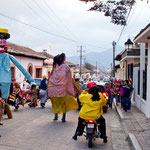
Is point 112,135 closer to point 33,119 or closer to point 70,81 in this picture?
point 70,81

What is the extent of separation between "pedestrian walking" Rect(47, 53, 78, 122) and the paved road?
1.65 feet

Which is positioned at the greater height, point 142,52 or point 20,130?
point 142,52

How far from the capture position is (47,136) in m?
5.97

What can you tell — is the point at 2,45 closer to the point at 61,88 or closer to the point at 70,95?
the point at 61,88

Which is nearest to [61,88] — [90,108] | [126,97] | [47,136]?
[47,136]

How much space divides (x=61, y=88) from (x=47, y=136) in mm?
2084

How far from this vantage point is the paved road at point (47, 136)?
17.0 feet

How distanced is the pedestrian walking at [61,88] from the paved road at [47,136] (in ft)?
1.65

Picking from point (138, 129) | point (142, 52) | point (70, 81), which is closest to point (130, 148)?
point (138, 129)

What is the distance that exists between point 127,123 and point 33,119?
10.5 ft

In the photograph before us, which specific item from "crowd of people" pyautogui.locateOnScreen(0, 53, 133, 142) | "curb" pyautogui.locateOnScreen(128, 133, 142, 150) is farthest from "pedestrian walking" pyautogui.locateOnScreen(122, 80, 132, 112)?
"curb" pyautogui.locateOnScreen(128, 133, 142, 150)

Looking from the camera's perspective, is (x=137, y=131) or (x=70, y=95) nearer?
(x=137, y=131)

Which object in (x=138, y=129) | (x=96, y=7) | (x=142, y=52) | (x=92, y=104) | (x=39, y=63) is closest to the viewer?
(x=92, y=104)

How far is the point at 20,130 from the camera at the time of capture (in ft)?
21.4
